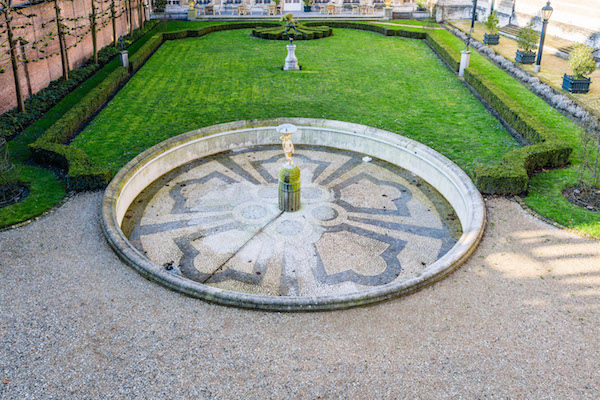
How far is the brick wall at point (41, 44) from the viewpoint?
19.5 metres

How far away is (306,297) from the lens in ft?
29.7

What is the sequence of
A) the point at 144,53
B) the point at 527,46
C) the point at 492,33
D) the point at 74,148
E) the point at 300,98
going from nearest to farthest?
the point at 74,148 → the point at 300,98 → the point at 527,46 → the point at 144,53 → the point at 492,33

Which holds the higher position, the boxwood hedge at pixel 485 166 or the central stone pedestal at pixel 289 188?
the boxwood hedge at pixel 485 166

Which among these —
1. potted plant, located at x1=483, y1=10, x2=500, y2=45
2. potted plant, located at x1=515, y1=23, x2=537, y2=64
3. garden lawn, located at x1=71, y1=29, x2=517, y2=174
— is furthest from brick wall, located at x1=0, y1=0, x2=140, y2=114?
potted plant, located at x1=483, y1=10, x2=500, y2=45

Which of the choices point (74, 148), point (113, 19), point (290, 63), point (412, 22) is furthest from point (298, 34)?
point (74, 148)

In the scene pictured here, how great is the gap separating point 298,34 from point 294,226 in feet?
81.4

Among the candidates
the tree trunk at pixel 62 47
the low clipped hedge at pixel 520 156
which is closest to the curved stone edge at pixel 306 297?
the low clipped hedge at pixel 520 156

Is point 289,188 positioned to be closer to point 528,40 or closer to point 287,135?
point 287,135

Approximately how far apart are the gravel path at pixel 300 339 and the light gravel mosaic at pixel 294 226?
195cm

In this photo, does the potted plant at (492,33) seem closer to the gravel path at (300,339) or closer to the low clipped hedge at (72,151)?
the low clipped hedge at (72,151)

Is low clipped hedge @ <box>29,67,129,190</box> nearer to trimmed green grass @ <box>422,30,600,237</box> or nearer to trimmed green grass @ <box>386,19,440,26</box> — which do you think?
trimmed green grass @ <box>422,30,600,237</box>

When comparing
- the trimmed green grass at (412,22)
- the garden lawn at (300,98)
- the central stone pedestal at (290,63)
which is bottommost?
the garden lawn at (300,98)

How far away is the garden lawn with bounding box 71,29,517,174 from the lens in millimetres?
17234

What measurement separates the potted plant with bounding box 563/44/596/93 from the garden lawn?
4.55m
